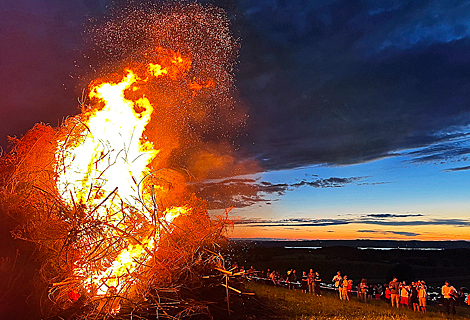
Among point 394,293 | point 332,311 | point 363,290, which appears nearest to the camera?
point 332,311

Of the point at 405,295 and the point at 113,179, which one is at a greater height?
the point at 113,179

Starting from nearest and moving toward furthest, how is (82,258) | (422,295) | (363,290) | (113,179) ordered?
(82,258) → (113,179) → (422,295) → (363,290)

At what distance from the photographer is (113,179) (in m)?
11.0

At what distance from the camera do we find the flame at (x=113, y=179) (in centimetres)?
1032

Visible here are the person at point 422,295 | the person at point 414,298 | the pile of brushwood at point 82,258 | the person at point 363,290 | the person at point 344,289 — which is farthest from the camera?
the person at point 344,289

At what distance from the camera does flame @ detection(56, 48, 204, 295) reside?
10.3 m

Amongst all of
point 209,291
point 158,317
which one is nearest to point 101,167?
point 158,317

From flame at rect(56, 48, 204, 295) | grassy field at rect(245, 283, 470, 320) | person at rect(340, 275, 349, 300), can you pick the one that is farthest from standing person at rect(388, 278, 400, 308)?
flame at rect(56, 48, 204, 295)

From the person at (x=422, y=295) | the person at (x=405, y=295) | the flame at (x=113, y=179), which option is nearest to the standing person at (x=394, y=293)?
the person at (x=405, y=295)

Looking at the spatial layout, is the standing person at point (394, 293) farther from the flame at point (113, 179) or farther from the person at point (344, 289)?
the flame at point (113, 179)

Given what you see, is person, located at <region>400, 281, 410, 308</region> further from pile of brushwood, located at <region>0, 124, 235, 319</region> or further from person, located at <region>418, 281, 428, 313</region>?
pile of brushwood, located at <region>0, 124, 235, 319</region>

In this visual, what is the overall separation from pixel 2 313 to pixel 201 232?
251 inches

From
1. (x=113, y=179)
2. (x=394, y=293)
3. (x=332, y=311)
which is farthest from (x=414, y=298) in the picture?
(x=113, y=179)

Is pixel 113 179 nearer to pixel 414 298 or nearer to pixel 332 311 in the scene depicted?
pixel 332 311
